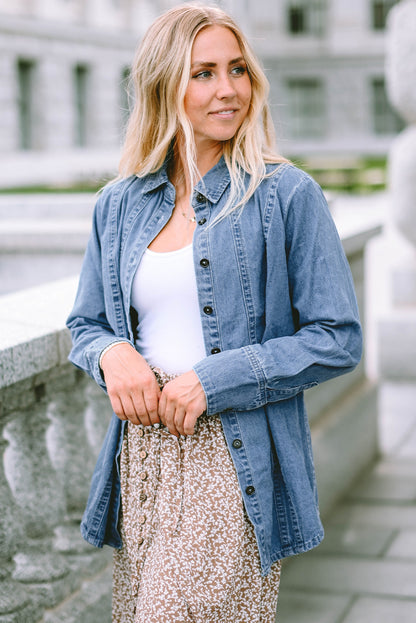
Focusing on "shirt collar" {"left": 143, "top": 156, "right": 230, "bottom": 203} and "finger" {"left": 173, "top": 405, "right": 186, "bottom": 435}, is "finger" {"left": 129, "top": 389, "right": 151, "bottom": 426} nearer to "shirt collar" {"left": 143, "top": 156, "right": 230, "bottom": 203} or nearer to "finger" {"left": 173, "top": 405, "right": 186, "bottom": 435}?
"finger" {"left": 173, "top": 405, "right": 186, "bottom": 435}

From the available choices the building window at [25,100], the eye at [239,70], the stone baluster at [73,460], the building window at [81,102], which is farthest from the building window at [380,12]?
the eye at [239,70]

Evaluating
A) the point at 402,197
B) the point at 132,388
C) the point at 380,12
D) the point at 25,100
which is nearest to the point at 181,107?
the point at 132,388

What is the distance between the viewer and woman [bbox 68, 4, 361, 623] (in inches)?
84.3

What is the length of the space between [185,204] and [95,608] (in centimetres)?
147

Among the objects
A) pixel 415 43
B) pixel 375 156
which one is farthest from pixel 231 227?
pixel 375 156

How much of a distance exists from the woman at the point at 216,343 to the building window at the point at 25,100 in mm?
26434

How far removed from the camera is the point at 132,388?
7.09 feet

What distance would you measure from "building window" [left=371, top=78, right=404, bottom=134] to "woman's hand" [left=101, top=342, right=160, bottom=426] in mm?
42540

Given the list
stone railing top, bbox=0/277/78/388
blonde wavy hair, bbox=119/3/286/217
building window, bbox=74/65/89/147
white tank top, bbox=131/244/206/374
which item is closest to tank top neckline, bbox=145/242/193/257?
white tank top, bbox=131/244/206/374

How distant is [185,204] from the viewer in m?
2.33

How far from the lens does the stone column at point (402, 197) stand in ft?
21.3

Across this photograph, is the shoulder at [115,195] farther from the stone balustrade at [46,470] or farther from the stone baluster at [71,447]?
the stone baluster at [71,447]

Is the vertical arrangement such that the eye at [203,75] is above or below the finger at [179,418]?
above

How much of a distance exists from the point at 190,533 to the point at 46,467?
2.83 ft
